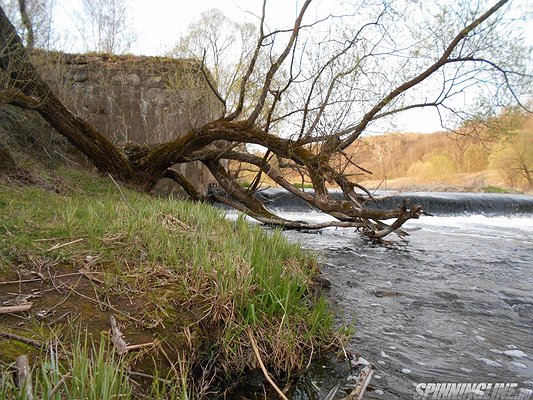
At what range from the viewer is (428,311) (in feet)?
13.2

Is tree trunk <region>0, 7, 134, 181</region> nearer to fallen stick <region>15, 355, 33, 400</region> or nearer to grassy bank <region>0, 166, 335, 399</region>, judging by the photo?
grassy bank <region>0, 166, 335, 399</region>

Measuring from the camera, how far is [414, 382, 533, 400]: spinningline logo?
2453 mm

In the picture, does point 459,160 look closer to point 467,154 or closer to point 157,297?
point 467,154

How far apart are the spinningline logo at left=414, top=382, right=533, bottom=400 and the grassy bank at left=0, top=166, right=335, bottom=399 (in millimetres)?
683

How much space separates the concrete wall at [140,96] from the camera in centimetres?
1106

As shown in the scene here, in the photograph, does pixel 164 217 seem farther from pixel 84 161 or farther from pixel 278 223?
pixel 84 161

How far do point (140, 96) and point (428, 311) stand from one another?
9.91 metres

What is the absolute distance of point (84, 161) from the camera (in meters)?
9.02

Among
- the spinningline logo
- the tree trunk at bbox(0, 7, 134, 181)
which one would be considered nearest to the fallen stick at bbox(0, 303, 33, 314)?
the spinningline logo

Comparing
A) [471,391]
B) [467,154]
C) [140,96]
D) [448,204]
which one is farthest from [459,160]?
[471,391]

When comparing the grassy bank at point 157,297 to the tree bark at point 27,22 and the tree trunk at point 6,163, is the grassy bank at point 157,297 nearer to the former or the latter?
the tree trunk at point 6,163

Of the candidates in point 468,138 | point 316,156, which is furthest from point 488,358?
point 468,138

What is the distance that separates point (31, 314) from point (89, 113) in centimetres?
1009

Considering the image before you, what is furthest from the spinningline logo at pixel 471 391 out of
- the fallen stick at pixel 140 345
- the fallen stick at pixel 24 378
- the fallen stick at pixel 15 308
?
the fallen stick at pixel 15 308
